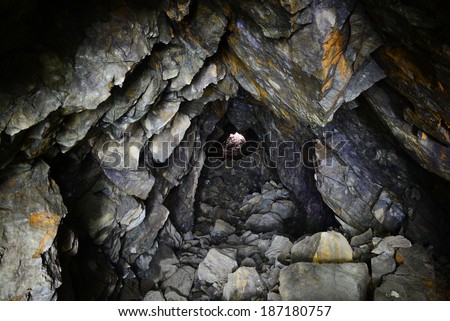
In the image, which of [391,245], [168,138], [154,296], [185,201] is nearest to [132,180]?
[168,138]

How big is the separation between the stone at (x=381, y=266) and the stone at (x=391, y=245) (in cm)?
17

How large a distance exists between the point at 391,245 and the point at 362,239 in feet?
3.45

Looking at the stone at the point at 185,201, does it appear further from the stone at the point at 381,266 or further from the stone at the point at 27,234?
the stone at the point at 381,266

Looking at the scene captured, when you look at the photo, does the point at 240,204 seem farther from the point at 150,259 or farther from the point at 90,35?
the point at 90,35

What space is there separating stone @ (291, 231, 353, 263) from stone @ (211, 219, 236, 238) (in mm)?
5322

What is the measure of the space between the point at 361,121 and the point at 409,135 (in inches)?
68.0

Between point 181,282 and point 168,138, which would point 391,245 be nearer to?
point 181,282

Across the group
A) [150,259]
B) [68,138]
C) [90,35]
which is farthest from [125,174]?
[90,35]

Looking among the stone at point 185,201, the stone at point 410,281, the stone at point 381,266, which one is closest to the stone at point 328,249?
the stone at point 381,266

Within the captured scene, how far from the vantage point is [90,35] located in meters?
5.55

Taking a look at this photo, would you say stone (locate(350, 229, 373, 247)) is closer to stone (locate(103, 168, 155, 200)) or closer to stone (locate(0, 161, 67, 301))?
stone (locate(103, 168, 155, 200))

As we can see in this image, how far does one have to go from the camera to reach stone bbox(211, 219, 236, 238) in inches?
519

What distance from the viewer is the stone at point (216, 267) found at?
954 cm

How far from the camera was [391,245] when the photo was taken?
796 cm
